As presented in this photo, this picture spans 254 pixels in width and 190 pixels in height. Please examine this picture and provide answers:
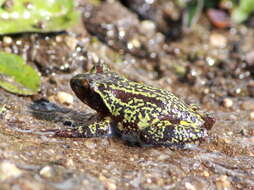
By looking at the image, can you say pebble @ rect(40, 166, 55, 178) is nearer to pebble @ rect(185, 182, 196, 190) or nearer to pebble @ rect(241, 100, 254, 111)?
pebble @ rect(185, 182, 196, 190)

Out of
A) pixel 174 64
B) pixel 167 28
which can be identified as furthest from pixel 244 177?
pixel 167 28

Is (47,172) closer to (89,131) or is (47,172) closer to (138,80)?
(89,131)

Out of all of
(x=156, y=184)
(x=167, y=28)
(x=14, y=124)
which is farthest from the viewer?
(x=167, y=28)

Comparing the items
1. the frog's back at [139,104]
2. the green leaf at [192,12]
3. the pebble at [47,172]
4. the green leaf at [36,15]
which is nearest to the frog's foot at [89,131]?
the frog's back at [139,104]

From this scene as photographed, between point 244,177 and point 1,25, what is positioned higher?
point 1,25

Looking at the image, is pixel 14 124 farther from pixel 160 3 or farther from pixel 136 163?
pixel 160 3

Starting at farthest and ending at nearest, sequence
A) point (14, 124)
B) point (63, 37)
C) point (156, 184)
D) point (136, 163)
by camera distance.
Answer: point (63, 37) < point (14, 124) < point (136, 163) < point (156, 184)
